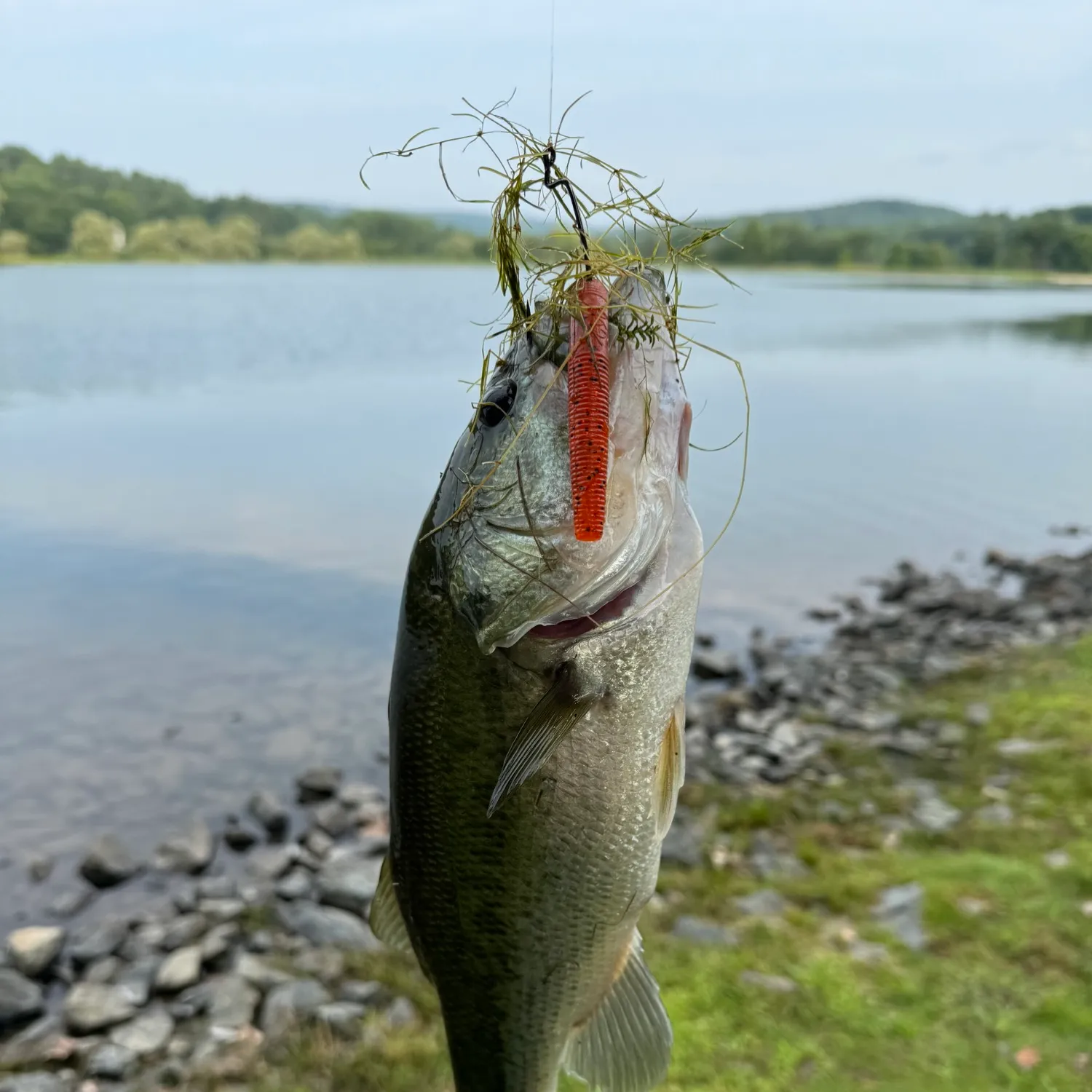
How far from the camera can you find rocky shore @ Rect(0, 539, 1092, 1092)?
4.90 metres

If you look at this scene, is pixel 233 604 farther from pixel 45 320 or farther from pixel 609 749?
pixel 45 320

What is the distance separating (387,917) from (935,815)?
576cm

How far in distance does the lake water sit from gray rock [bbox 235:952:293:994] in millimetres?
2650

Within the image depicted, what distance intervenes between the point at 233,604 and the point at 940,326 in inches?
1827

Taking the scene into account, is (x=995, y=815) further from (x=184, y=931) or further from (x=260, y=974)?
(x=184, y=931)

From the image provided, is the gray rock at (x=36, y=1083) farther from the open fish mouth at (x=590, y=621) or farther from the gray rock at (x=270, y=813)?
the open fish mouth at (x=590, y=621)

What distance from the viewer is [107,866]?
279 inches

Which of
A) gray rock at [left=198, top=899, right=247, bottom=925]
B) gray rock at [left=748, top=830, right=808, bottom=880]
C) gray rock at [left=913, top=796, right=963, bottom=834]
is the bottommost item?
gray rock at [left=198, top=899, right=247, bottom=925]

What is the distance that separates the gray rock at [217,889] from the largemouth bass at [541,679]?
5437 mm

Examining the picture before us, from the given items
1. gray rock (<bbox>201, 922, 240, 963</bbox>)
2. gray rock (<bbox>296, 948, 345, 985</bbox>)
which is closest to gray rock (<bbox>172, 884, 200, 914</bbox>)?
gray rock (<bbox>201, 922, 240, 963</bbox>)

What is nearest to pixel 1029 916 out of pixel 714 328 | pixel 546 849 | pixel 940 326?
pixel 546 849

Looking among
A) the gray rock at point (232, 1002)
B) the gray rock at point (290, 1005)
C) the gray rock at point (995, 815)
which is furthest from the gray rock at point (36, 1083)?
the gray rock at point (995, 815)

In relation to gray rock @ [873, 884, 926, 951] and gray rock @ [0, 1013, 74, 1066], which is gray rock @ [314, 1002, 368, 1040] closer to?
gray rock @ [0, 1013, 74, 1066]

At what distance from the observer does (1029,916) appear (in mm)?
5012
